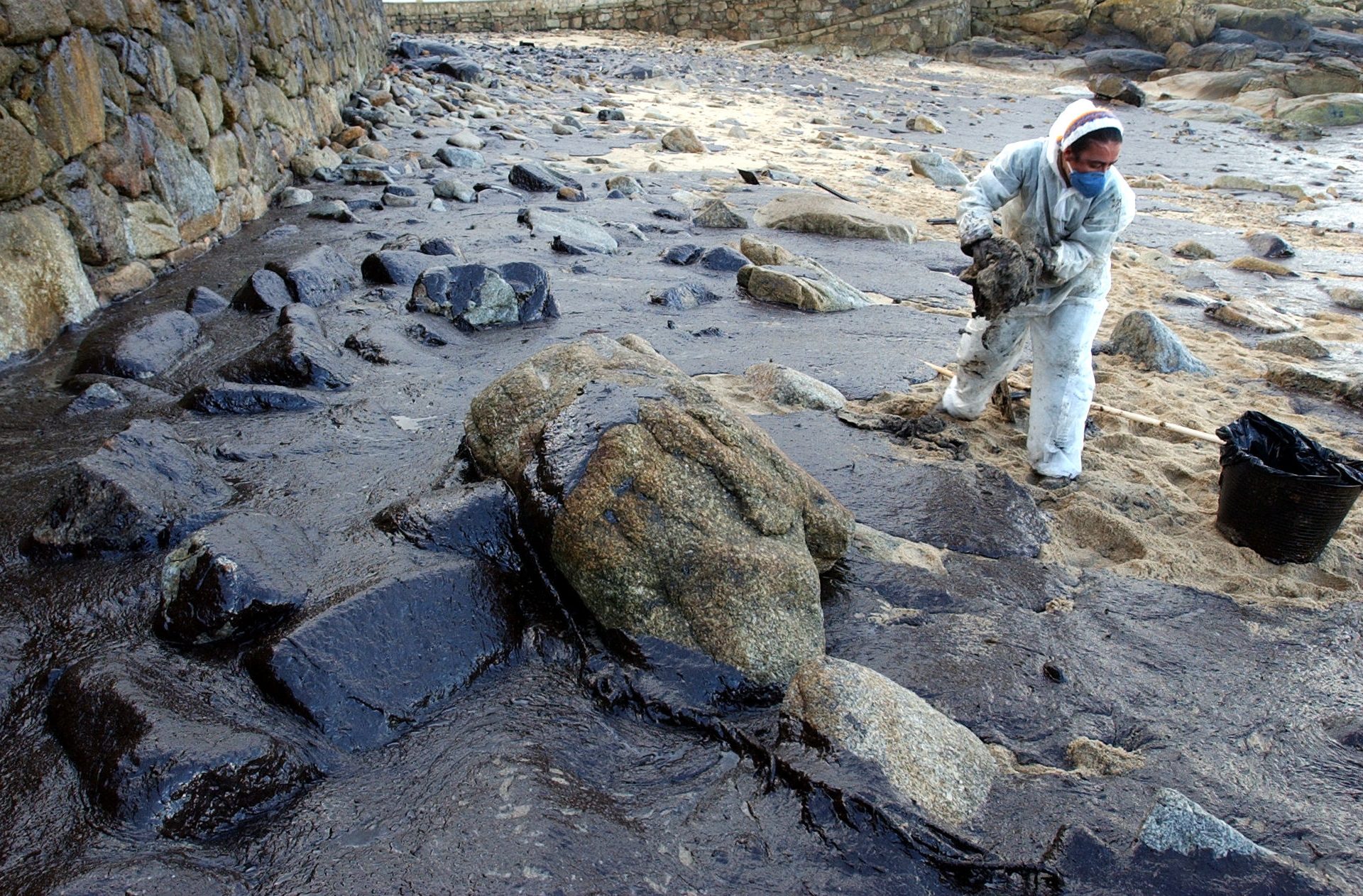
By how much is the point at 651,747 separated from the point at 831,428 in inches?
82.0

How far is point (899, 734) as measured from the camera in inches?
80.1

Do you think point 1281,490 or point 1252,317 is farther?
point 1252,317

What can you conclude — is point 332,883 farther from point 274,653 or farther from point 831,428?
point 831,428

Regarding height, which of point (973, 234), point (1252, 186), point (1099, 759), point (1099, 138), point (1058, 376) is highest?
point (1099, 138)

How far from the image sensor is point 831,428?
3889 millimetres

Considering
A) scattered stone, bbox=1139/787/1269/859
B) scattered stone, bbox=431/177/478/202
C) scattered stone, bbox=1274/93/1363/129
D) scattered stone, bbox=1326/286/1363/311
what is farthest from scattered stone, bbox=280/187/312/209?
scattered stone, bbox=1274/93/1363/129

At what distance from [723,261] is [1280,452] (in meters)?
3.46

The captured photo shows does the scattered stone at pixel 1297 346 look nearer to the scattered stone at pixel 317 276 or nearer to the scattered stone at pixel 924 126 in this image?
the scattered stone at pixel 317 276

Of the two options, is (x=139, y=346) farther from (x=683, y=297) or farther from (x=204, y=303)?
(x=683, y=297)

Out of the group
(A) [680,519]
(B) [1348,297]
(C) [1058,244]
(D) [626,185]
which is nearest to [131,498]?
(A) [680,519]

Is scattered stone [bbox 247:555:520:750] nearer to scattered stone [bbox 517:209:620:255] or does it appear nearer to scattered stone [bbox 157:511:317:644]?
scattered stone [bbox 157:511:317:644]

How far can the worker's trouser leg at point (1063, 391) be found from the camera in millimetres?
3596

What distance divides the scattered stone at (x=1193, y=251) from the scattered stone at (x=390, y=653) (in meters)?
6.67

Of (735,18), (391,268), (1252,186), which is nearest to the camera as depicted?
(391,268)
